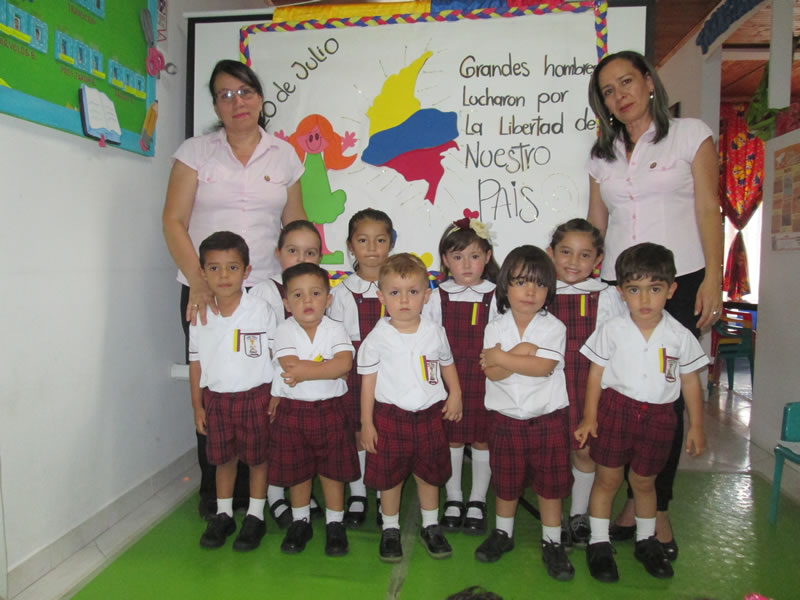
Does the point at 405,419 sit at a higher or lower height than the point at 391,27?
lower

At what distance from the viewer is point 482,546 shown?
6.03 feet

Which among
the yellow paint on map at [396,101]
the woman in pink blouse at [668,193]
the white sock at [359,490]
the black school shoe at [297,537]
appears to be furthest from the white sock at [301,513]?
the yellow paint on map at [396,101]

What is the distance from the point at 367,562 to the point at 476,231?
1.18 metres

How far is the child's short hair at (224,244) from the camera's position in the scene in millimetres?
1866

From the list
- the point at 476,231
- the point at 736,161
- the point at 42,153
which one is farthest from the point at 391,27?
the point at 736,161

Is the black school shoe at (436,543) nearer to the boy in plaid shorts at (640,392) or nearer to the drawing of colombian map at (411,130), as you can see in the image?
the boy in plaid shorts at (640,392)

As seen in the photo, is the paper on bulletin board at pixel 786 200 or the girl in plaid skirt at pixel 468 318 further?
the paper on bulletin board at pixel 786 200

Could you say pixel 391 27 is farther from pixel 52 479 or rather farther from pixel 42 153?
pixel 52 479

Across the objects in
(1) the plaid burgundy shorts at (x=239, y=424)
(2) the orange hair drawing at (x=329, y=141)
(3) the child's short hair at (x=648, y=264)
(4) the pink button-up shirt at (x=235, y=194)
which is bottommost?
(1) the plaid burgundy shorts at (x=239, y=424)

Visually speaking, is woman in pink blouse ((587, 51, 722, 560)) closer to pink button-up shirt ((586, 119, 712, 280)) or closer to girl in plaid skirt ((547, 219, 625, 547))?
pink button-up shirt ((586, 119, 712, 280))

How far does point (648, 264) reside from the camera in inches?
66.2

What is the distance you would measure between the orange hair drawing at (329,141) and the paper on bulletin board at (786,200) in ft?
7.44

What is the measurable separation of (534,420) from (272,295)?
1.01 metres

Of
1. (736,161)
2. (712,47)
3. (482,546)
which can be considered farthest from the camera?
(736,161)
